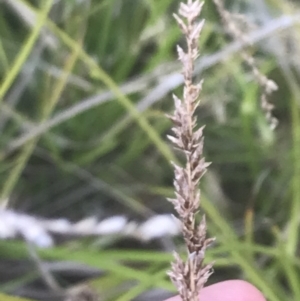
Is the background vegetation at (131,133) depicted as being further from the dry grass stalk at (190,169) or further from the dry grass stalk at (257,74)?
the dry grass stalk at (190,169)

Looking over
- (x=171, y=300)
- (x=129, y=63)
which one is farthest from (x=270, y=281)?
(x=129, y=63)

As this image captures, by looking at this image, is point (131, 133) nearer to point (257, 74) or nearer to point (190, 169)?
point (257, 74)

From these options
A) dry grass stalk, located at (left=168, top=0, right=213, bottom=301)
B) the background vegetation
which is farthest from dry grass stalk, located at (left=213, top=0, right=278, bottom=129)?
dry grass stalk, located at (left=168, top=0, right=213, bottom=301)

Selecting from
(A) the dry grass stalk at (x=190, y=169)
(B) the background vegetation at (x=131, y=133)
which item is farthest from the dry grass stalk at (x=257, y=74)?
(A) the dry grass stalk at (x=190, y=169)

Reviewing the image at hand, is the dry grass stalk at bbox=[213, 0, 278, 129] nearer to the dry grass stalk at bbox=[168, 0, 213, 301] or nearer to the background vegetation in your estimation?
the background vegetation

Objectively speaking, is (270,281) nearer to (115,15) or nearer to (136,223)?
(136,223)

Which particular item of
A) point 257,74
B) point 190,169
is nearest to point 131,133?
point 257,74
